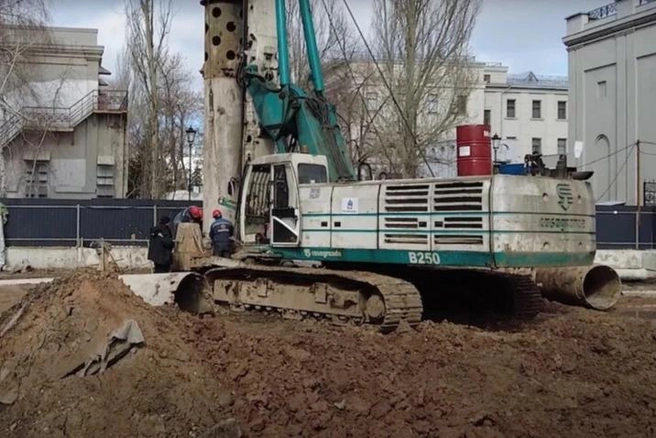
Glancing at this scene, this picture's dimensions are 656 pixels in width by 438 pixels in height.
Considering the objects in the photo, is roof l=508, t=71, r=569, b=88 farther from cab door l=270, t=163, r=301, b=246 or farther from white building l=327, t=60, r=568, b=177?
cab door l=270, t=163, r=301, b=246

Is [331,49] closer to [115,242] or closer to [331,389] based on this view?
[115,242]

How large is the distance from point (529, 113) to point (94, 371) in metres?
A: 63.3

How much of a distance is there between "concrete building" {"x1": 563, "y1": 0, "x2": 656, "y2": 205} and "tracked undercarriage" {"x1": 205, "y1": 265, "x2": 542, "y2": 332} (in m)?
24.4

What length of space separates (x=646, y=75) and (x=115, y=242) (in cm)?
2476

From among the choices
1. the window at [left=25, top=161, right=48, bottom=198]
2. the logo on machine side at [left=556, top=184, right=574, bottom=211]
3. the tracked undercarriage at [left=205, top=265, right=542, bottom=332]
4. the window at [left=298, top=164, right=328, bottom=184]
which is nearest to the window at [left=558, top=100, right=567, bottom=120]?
the window at [left=25, top=161, right=48, bottom=198]

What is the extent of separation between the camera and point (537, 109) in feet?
222

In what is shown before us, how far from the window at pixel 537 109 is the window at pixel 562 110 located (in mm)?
1680

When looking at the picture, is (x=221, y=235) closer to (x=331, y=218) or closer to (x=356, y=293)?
(x=331, y=218)

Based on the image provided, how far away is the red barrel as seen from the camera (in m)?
11.5

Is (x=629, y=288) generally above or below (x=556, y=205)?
below

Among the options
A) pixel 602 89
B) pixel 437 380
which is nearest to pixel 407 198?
pixel 437 380

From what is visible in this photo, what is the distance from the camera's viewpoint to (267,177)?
13.5 m

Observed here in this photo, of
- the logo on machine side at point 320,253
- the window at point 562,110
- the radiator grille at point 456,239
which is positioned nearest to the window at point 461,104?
the logo on machine side at point 320,253

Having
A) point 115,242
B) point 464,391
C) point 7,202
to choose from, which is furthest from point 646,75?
point 464,391
